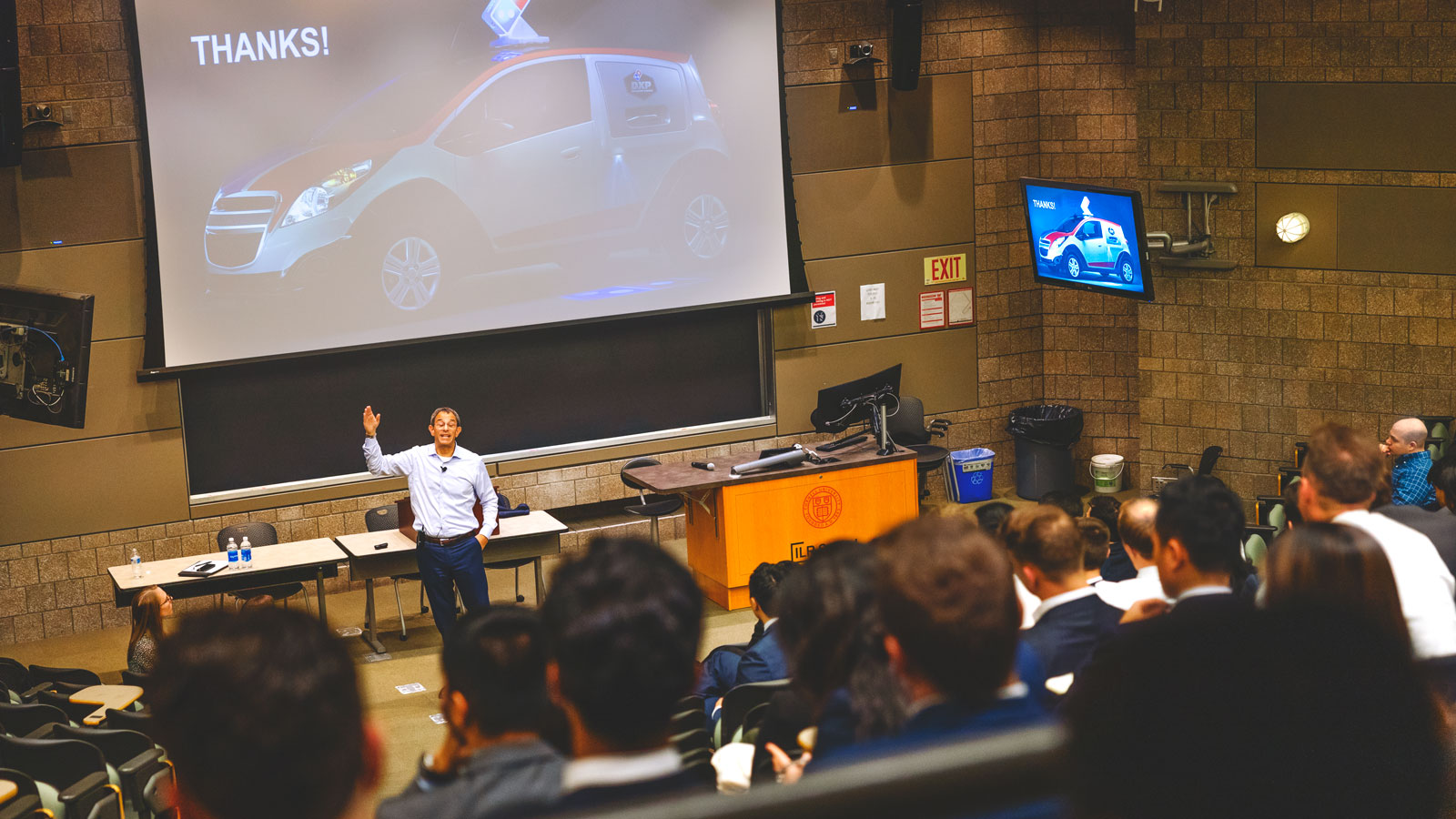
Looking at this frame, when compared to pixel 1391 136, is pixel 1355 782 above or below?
below

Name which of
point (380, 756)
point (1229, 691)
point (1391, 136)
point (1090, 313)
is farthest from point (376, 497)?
point (1229, 691)

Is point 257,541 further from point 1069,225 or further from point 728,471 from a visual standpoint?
point 1069,225

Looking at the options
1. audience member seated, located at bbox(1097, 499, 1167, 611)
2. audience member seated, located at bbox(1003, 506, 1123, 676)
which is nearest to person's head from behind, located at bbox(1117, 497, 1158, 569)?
audience member seated, located at bbox(1097, 499, 1167, 611)

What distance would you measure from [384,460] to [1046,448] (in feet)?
17.6

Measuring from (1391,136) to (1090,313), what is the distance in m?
2.63

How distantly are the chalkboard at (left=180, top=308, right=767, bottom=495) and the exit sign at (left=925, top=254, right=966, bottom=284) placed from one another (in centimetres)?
149

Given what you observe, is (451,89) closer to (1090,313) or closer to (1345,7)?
(1090,313)

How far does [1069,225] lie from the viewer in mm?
9227

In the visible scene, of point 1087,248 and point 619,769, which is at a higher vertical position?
point 1087,248

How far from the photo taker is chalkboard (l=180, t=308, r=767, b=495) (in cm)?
858

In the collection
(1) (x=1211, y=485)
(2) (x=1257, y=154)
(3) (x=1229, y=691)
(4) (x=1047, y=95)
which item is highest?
(4) (x=1047, y=95)

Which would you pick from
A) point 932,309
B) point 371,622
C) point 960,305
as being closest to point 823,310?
point 932,309

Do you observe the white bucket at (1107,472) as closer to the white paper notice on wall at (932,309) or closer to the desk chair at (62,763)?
the white paper notice on wall at (932,309)

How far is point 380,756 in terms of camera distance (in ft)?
4.50
